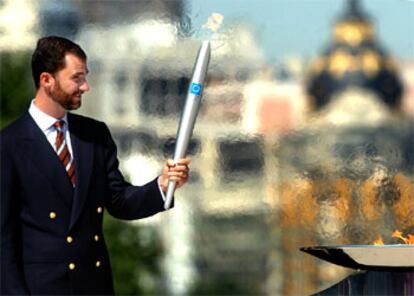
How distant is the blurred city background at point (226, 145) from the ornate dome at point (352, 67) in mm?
4620

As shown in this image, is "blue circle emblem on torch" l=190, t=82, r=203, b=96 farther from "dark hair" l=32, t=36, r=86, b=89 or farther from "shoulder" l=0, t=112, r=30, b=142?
"shoulder" l=0, t=112, r=30, b=142

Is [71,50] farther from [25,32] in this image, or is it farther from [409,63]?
[409,63]

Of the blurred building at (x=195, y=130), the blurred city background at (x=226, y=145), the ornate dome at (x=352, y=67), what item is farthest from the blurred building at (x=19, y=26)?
the ornate dome at (x=352, y=67)

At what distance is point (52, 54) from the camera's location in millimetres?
3355

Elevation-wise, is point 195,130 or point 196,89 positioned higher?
point 195,130

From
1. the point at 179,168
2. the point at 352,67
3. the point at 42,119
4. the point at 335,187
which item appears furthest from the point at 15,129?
the point at 352,67

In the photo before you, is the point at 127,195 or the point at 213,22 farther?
the point at 213,22

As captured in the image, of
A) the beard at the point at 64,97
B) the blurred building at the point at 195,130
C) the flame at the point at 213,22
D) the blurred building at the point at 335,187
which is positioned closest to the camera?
the beard at the point at 64,97

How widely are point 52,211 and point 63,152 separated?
0.61 feet

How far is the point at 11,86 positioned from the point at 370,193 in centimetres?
243

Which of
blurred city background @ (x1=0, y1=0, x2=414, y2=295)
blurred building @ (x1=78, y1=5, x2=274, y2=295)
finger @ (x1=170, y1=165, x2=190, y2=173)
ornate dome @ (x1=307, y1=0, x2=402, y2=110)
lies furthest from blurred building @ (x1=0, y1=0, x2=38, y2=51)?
ornate dome @ (x1=307, y1=0, x2=402, y2=110)

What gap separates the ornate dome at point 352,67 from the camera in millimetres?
14086

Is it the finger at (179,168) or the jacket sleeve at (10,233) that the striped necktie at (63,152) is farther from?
the finger at (179,168)

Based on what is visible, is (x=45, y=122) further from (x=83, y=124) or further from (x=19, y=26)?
(x=19, y=26)
